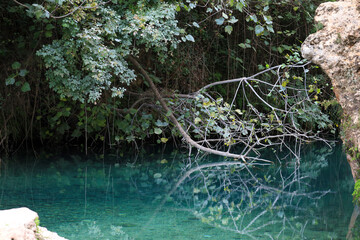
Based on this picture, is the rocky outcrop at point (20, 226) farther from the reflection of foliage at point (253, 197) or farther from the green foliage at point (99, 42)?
the green foliage at point (99, 42)

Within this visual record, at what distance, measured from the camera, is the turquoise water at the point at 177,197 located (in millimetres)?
3557

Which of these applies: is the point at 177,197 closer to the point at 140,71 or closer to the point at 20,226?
the point at 20,226

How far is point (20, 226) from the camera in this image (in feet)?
Result: 7.57

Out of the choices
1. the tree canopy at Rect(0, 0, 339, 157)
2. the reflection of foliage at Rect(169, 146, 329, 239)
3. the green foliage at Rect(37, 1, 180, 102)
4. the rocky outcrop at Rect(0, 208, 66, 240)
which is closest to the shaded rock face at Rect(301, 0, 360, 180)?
the tree canopy at Rect(0, 0, 339, 157)

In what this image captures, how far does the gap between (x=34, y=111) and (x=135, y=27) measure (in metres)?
2.60

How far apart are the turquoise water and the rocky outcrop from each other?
2.77ft

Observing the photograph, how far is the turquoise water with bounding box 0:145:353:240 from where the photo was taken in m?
3.56

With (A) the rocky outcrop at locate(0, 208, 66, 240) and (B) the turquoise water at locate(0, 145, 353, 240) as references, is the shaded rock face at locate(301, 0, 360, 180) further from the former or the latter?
(A) the rocky outcrop at locate(0, 208, 66, 240)

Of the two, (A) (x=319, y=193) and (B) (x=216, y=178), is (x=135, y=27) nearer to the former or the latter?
(B) (x=216, y=178)

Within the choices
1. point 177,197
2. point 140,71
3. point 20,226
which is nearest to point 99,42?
point 140,71

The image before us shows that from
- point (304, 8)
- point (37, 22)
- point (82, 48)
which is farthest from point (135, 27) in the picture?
point (304, 8)

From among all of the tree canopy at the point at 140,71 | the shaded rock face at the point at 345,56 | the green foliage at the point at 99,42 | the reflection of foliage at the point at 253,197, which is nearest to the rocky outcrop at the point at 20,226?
the reflection of foliage at the point at 253,197

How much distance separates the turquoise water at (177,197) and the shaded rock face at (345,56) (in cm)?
66

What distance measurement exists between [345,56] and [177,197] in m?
1.99
